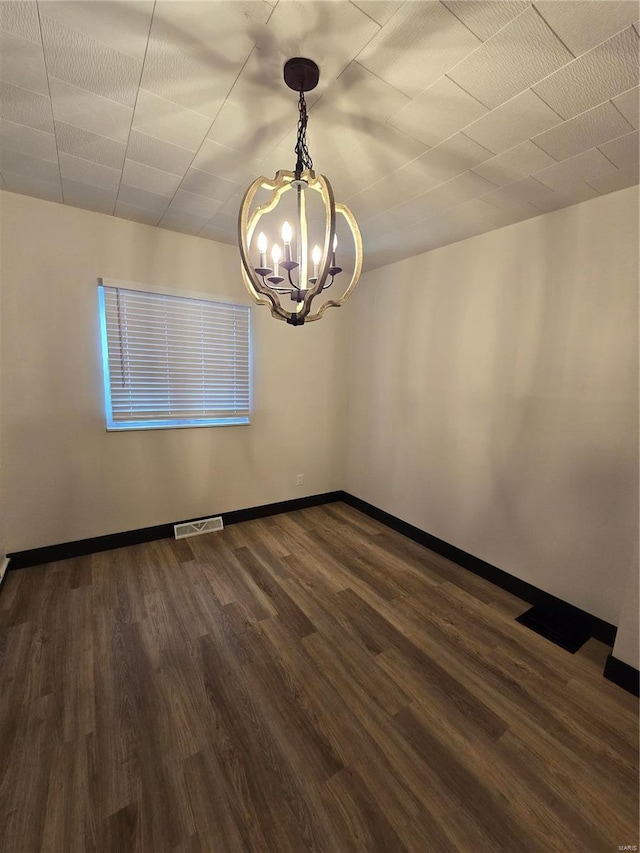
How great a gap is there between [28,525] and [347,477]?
2.94 meters

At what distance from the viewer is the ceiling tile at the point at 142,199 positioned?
2049mm

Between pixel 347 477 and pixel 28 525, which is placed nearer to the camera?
pixel 28 525

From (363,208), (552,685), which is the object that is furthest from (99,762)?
(363,208)

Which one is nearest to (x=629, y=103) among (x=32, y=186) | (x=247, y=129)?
(x=247, y=129)

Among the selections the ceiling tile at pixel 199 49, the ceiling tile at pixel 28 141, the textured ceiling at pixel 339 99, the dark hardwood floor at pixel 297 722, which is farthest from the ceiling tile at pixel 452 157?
the dark hardwood floor at pixel 297 722

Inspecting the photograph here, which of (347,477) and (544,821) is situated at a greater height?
(347,477)

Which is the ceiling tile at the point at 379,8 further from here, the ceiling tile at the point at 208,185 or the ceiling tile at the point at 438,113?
the ceiling tile at the point at 208,185

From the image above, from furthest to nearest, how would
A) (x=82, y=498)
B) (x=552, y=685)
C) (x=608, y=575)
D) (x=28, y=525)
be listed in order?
(x=82, y=498)
(x=28, y=525)
(x=608, y=575)
(x=552, y=685)

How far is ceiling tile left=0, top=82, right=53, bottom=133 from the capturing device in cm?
131

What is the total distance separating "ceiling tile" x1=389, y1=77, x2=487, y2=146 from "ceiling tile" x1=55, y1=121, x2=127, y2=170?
54.2 inches

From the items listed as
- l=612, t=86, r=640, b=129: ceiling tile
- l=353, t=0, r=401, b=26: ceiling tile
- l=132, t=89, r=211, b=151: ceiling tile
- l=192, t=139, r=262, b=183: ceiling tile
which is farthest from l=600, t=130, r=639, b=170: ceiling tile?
l=132, t=89, r=211, b=151: ceiling tile

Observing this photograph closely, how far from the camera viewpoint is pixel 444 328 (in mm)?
2744

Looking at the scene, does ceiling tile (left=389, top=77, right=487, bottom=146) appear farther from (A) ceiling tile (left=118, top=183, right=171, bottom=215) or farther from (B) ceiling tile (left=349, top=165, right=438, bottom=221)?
(A) ceiling tile (left=118, top=183, right=171, bottom=215)

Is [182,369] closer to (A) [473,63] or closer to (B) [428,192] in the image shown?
(B) [428,192]
